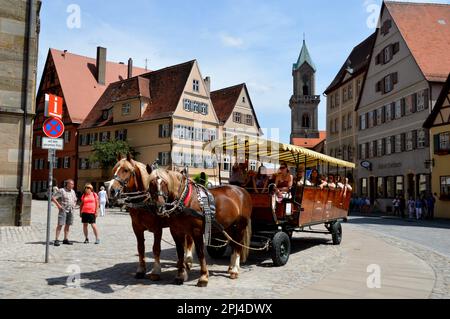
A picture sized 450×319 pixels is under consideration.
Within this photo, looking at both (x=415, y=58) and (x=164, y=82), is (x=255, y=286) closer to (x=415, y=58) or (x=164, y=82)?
(x=415, y=58)

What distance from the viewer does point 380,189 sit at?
37.3m

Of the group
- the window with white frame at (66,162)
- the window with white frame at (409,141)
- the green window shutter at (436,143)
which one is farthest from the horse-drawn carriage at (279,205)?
the window with white frame at (66,162)

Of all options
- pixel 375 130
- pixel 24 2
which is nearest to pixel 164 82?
pixel 375 130

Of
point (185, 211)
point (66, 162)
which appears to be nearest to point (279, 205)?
point (185, 211)

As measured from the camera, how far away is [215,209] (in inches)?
306

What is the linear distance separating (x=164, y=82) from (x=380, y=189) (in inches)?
848

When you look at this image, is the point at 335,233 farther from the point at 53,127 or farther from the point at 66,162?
the point at 66,162

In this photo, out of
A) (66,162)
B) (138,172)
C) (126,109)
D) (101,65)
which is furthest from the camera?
(101,65)

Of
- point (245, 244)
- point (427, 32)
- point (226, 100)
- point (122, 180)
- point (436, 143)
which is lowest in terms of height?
point (245, 244)

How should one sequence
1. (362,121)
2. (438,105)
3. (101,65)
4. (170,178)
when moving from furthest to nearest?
(101,65) → (362,121) → (438,105) → (170,178)

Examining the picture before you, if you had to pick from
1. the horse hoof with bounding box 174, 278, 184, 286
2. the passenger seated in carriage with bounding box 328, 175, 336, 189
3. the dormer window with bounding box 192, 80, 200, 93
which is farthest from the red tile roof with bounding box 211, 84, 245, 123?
the horse hoof with bounding box 174, 278, 184, 286

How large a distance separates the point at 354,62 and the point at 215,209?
1795 inches

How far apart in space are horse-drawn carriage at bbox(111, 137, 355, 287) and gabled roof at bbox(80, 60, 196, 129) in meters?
30.3

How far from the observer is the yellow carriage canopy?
31.9 feet
